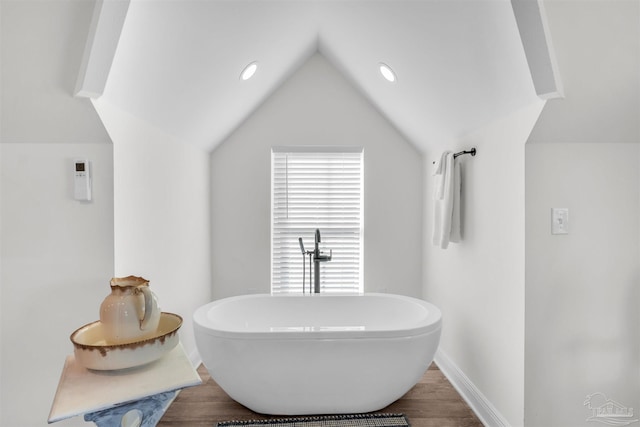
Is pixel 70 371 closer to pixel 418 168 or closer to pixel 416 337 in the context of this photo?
pixel 416 337

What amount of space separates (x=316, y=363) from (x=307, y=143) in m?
1.98

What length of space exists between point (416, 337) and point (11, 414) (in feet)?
6.64

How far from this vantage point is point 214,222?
10.8 ft

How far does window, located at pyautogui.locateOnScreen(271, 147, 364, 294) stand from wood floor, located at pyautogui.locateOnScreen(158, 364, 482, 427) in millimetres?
1163

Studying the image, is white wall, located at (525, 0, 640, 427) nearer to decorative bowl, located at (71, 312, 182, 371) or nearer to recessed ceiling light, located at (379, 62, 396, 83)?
recessed ceiling light, located at (379, 62, 396, 83)

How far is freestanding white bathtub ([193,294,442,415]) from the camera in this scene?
6.47 ft

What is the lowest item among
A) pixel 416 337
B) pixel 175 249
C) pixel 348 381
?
pixel 348 381

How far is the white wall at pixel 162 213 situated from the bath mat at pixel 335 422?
0.83m

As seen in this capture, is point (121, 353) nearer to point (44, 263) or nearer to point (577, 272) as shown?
point (44, 263)

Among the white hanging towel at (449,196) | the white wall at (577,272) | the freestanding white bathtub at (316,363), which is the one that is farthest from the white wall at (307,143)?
the white wall at (577,272)

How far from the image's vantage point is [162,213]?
2.29m

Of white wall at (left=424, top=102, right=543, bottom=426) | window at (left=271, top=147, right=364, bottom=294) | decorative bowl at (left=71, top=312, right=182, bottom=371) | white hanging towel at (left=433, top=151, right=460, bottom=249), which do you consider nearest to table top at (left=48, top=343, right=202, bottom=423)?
decorative bowl at (left=71, top=312, right=182, bottom=371)

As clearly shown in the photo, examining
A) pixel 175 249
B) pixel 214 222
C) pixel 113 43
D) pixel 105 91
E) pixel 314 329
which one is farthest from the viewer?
pixel 214 222

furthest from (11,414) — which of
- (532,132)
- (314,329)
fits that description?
(532,132)
